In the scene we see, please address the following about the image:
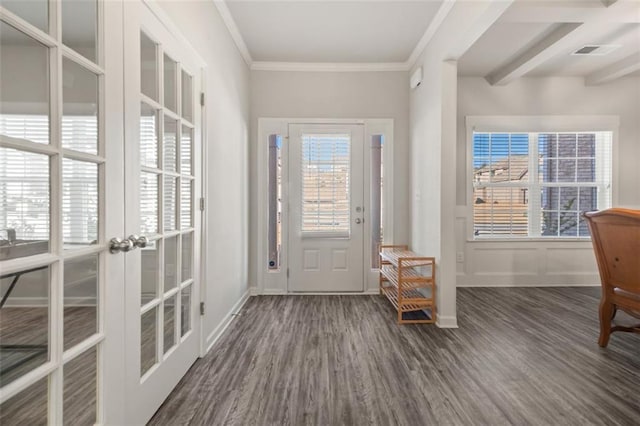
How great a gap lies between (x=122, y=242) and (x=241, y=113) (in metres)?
2.42

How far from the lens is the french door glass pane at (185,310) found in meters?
1.94

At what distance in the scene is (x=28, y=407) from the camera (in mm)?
924

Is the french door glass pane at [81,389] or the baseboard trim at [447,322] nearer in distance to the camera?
the french door glass pane at [81,389]

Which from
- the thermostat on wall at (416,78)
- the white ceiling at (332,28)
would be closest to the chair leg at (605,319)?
the thermostat on wall at (416,78)

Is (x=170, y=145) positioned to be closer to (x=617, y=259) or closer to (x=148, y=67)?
(x=148, y=67)

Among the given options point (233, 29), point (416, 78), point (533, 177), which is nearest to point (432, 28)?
point (416, 78)


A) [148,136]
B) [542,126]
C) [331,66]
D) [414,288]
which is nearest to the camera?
[148,136]

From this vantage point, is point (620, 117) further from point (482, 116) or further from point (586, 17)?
point (586, 17)

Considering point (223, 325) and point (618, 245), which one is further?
point (223, 325)

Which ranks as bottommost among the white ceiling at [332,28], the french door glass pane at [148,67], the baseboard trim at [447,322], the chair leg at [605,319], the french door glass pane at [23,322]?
the baseboard trim at [447,322]

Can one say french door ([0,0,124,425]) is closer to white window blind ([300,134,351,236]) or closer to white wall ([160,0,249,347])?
white wall ([160,0,249,347])

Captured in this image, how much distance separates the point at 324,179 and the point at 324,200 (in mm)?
255

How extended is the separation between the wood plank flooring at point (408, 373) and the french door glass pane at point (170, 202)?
0.97 meters

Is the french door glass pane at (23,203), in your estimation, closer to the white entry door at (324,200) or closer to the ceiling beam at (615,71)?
the white entry door at (324,200)
